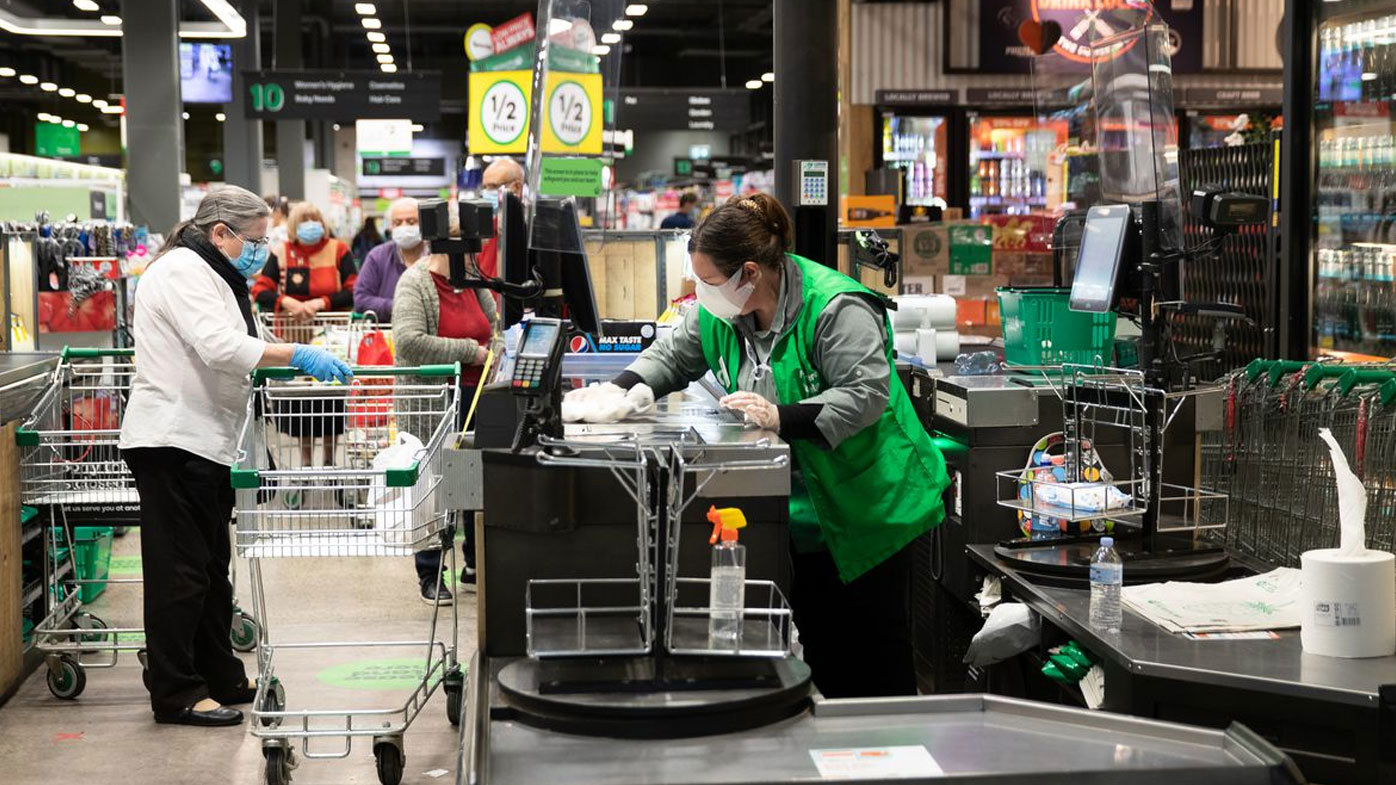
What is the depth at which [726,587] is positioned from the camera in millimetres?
2719

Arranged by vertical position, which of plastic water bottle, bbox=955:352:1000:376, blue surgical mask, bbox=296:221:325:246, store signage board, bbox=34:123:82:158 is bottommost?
plastic water bottle, bbox=955:352:1000:376

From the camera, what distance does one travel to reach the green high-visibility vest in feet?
11.4

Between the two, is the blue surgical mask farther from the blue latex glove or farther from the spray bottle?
the spray bottle

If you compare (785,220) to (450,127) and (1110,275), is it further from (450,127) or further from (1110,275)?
(450,127)

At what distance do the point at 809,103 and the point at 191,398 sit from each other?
3.24 meters

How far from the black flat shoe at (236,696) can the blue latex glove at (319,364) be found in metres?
1.30

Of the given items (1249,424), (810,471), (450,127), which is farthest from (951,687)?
(450,127)

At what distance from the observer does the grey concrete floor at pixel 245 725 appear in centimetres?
480

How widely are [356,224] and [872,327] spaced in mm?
28679

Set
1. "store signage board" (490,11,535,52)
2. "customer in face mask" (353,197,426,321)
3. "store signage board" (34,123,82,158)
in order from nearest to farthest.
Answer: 1. "customer in face mask" (353,197,426,321)
2. "store signage board" (490,11,535,52)
3. "store signage board" (34,123,82,158)

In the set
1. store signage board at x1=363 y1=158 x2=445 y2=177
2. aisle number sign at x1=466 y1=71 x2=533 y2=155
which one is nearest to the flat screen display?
aisle number sign at x1=466 y1=71 x2=533 y2=155

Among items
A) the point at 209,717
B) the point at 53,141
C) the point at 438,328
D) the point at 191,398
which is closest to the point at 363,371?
the point at 191,398

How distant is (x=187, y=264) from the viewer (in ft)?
15.9

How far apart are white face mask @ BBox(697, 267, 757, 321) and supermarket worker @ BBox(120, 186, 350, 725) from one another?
1717 mm
